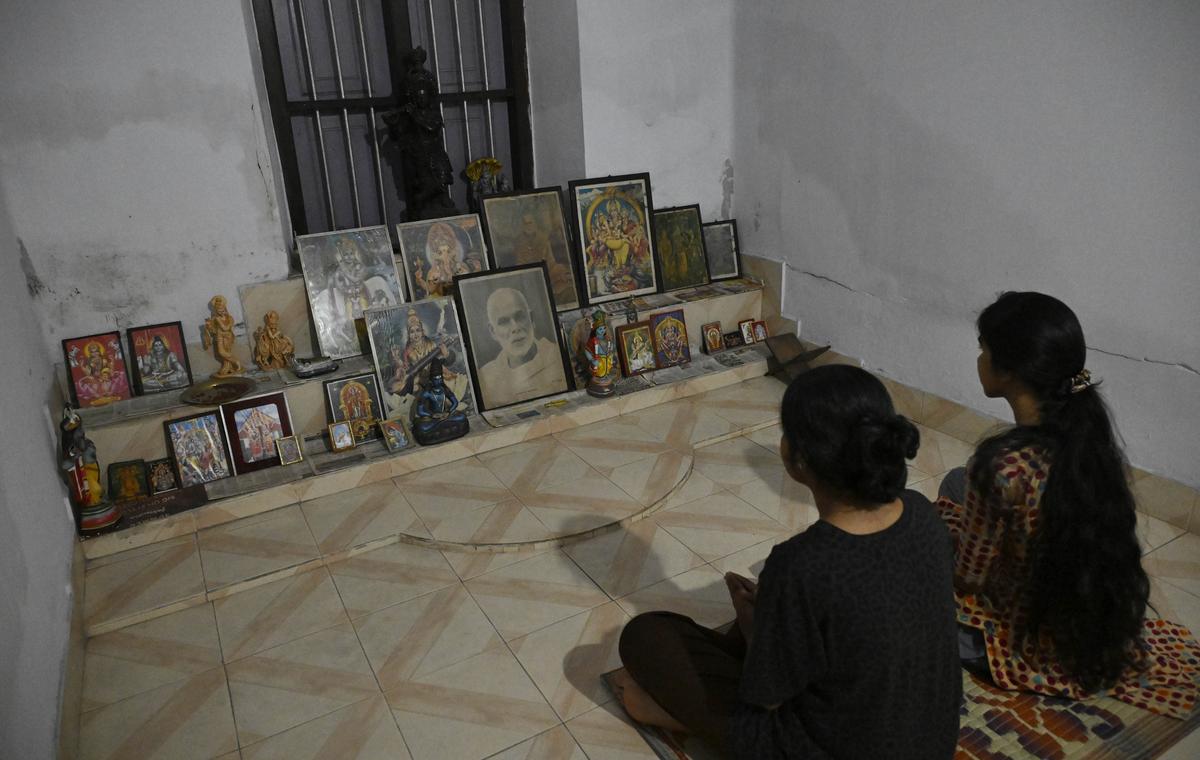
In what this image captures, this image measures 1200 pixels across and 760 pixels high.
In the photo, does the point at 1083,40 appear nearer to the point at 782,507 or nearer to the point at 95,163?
the point at 782,507

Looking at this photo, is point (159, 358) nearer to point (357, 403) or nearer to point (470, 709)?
point (357, 403)

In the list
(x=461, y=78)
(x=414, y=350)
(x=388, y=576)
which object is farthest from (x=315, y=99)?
(x=388, y=576)

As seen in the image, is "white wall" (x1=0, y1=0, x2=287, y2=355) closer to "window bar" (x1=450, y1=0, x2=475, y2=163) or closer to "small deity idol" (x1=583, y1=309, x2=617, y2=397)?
"window bar" (x1=450, y1=0, x2=475, y2=163)

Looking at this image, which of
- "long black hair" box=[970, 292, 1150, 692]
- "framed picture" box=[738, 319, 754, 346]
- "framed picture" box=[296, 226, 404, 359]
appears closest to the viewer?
"long black hair" box=[970, 292, 1150, 692]

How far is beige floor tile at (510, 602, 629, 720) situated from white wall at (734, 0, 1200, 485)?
8.21ft

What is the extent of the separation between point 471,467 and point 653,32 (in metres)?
3.05

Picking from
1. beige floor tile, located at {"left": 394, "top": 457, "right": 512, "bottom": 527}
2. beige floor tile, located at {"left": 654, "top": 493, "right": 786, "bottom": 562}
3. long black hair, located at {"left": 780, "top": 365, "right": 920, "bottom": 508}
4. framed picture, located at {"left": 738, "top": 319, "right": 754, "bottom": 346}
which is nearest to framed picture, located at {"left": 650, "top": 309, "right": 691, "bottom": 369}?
framed picture, located at {"left": 738, "top": 319, "right": 754, "bottom": 346}

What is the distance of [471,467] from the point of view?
13.9 feet

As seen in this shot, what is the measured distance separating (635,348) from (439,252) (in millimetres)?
1353

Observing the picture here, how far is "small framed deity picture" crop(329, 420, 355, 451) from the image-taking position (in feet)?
13.6

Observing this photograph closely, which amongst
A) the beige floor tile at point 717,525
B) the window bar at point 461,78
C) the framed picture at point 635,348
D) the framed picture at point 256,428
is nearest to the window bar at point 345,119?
the window bar at point 461,78

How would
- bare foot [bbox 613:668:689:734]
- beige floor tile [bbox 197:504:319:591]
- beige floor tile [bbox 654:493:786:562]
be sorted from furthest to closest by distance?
1. beige floor tile [bbox 654:493:786:562]
2. beige floor tile [bbox 197:504:319:591]
3. bare foot [bbox 613:668:689:734]

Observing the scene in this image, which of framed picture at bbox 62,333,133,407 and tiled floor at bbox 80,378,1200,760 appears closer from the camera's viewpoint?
tiled floor at bbox 80,378,1200,760

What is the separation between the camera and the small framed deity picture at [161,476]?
3.80 metres
